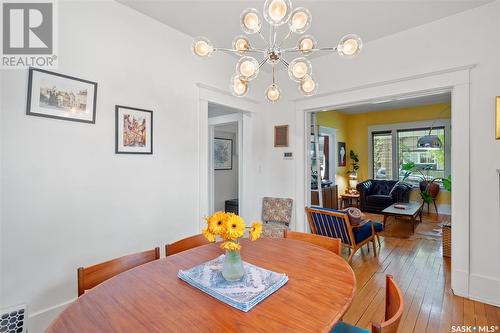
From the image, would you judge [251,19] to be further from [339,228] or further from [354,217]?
[339,228]

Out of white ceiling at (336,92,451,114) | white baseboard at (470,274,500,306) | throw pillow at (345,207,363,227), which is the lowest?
white baseboard at (470,274,500,306)

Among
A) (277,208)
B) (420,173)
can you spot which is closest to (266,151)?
(277,208)

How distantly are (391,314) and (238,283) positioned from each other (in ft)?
2.23

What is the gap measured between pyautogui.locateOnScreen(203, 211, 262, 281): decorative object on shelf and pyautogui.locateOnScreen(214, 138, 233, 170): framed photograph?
3808 mm

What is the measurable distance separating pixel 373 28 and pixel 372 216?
431 centimetres

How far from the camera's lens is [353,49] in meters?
1.41

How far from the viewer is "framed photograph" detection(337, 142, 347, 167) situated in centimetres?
687

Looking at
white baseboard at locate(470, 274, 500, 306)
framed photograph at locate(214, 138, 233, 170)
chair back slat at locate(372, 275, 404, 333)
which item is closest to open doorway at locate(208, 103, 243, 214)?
framed photograph at locate(214, 138, 233, 170)

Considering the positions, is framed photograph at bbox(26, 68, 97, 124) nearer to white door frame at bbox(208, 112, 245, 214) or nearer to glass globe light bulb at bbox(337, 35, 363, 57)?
glass globe light bulb at bbox(337, 35, 363, 57)

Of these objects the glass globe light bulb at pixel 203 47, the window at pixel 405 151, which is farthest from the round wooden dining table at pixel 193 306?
the window at pixel 405 151

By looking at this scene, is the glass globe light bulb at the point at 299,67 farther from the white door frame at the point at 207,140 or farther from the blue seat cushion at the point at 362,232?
the blue seat cushion at the point at 362,232

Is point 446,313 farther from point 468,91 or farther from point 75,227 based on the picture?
point 75,227

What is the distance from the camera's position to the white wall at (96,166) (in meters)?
1.65

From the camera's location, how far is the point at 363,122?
7090mm
